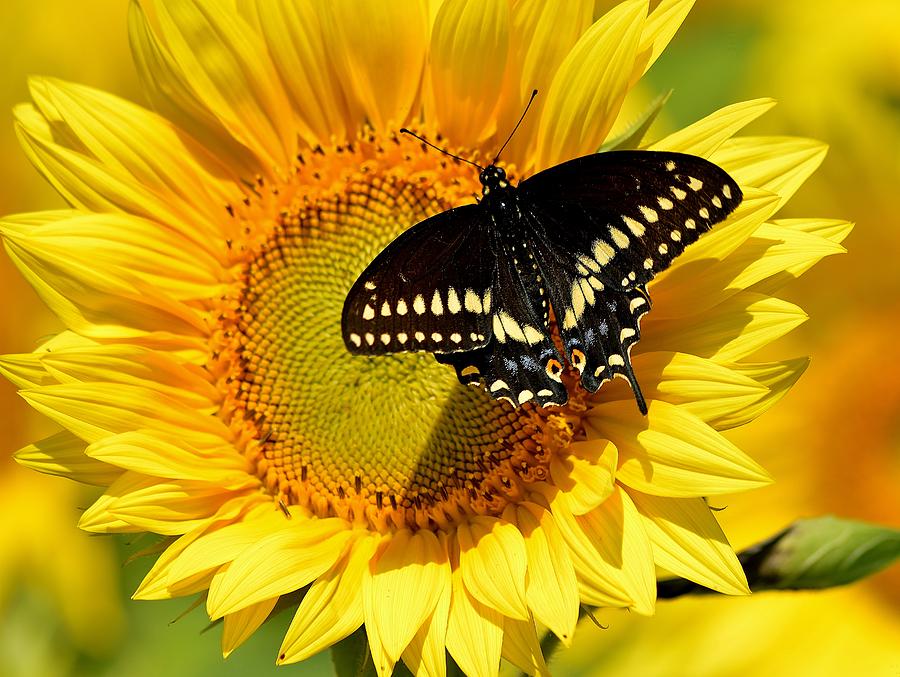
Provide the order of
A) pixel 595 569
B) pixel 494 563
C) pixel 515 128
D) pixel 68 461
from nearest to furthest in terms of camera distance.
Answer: pixel 595 569, pixel 494 563, pixel 68 461, pixel 515 128

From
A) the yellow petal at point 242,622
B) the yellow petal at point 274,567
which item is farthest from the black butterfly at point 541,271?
the yellow petal at point 242,622

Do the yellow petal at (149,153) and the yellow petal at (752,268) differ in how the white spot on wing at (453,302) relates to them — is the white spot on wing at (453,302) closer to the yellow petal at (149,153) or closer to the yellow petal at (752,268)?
the yellow petal at (752,268)

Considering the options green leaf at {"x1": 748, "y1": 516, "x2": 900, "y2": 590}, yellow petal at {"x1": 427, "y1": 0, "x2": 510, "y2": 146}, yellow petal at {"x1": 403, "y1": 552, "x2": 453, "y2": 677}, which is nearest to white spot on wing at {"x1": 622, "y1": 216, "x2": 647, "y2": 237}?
yellow petal at {"x1": 427, "y1": 0, "x2": 510, "y2": 146}

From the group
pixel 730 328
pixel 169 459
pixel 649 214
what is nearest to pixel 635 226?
pixel 649 214

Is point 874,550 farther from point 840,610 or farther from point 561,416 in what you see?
point 840,610

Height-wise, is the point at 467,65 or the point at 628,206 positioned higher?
the point at 467,65

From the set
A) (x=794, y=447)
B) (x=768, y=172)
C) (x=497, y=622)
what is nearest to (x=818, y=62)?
(x=794, y=447)

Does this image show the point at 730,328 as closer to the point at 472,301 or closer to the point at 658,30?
the point at 472,301
